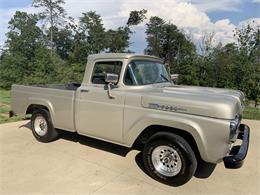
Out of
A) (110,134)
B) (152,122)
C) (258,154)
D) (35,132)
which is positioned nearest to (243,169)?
(258,154)

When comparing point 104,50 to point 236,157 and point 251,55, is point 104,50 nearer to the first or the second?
point 251,55

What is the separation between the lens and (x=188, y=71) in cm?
1280

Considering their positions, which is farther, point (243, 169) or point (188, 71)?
point (188, 71)

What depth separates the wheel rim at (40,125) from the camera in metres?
5.58

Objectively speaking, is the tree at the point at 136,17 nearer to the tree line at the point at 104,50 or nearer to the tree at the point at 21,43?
the tree line at the point at 104,50

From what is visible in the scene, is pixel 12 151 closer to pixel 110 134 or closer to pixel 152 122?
pixel 110 134

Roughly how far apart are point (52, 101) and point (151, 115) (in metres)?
2.49

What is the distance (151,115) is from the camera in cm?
382

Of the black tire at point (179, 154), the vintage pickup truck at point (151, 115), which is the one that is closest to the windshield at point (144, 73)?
the vintage pickup truck at point (151, 115)

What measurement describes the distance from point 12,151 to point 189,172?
11.8 ft

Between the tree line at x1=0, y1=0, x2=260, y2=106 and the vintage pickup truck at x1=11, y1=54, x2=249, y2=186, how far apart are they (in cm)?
263

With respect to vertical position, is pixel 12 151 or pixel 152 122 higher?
pixel 152 122

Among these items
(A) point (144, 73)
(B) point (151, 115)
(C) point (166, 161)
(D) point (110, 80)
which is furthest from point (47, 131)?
(C) point (166, 161)

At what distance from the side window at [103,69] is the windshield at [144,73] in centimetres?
23
